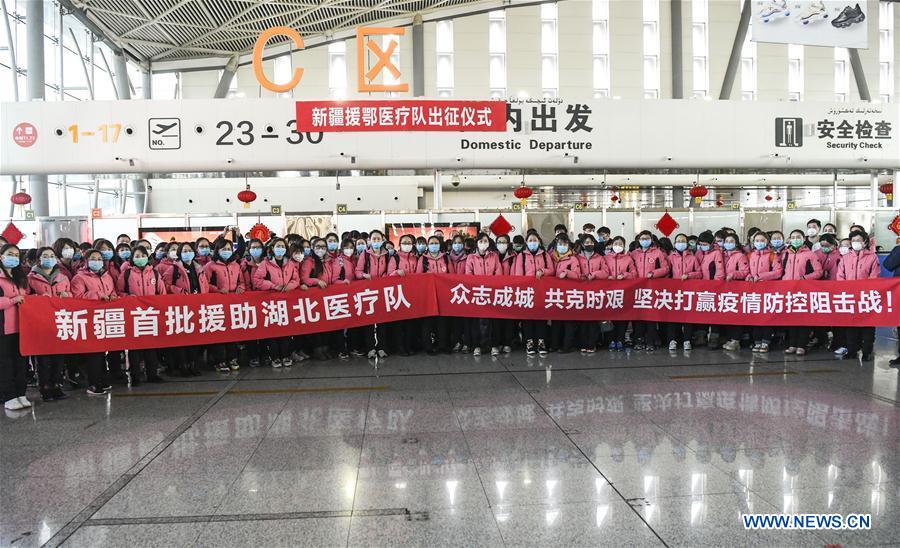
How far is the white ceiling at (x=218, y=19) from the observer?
1669 cm

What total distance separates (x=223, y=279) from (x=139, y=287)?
98 cm

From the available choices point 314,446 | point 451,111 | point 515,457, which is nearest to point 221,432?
point 314,446

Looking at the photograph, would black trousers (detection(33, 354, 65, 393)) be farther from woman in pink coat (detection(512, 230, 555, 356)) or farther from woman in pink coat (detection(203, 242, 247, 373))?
woman in pink coat (detection(512, 230, 555, 356))

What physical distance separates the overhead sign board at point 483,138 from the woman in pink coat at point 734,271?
13.5 feet

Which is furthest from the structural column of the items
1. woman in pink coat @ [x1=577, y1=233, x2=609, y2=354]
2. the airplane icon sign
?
woman in pink coat @ [x1=577, y1=233, x2=609, y2=354]

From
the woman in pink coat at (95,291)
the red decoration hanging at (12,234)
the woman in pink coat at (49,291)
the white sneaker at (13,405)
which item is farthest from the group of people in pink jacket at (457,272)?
the red decoration hanging at (12,234)

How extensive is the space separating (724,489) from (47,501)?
4234 mm

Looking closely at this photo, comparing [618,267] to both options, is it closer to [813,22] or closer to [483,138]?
[483,138]

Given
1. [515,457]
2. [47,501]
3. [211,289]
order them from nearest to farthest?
[47,501]
[515,457]
[211,289]

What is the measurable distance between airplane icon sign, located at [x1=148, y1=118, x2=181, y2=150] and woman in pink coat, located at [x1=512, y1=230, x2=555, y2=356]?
7.74m

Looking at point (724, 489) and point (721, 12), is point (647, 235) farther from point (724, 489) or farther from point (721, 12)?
point (721, 12)

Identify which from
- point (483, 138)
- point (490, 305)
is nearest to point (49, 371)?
point (490, 305)

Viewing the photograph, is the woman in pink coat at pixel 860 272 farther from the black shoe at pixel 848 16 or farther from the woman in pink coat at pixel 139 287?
the woman in pink coat at pixel 139 287

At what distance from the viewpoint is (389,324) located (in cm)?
829
